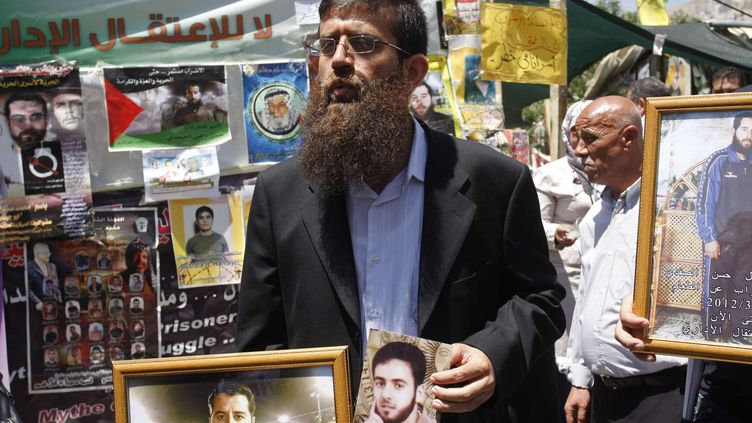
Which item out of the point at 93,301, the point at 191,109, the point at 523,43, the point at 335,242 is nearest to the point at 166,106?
the point at 191,109

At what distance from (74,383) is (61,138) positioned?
122cm

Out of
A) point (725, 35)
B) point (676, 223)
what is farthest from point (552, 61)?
point (725, 35)

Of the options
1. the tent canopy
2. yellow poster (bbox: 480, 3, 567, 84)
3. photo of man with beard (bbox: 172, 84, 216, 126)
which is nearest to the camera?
photo of man with beard (bbox: 172, 84, 216, 126)

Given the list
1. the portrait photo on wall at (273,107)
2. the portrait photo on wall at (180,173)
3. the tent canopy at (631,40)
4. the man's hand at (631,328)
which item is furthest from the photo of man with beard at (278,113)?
the tent canopy at (631,40)

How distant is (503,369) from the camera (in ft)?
6.41

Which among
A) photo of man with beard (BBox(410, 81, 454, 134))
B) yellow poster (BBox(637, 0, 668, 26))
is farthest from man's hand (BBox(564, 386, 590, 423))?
yellow poster (BBox(637, 0, 668, 26))

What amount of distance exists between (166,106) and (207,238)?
2.31 ft

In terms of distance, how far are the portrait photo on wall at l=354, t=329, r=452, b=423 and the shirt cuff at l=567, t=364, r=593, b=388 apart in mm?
2091

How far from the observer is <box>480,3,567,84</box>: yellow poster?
16.1 feet

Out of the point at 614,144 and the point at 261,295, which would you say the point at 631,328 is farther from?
the point at 614,144

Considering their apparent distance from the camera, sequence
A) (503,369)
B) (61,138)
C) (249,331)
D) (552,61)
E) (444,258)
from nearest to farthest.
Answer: (503,369)
(444,258)
(249,331)
(61,138)
(552,61)

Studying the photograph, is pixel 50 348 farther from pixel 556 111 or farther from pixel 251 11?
pixel 556 111

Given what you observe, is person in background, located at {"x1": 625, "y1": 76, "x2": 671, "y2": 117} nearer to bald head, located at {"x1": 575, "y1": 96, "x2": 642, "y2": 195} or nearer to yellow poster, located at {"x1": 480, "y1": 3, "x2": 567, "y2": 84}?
yellow poster, located at {"x1": 480, "y1": 3, "x2": 567, "y2": 84}

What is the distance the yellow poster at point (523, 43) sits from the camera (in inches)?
194
